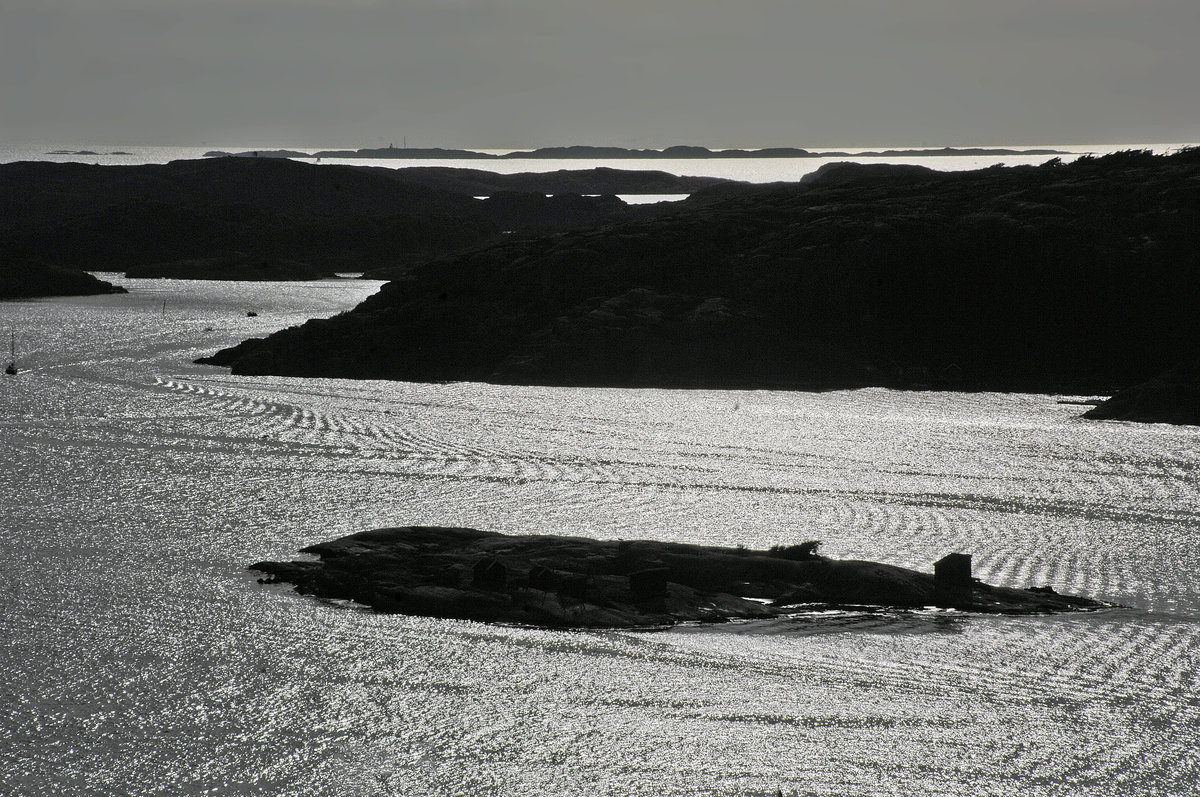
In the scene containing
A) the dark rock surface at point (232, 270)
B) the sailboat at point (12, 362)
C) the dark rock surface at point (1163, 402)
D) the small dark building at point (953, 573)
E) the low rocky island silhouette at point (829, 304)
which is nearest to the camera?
the small dark building at point (953, 573)

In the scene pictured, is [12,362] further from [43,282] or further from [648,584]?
[43,282]

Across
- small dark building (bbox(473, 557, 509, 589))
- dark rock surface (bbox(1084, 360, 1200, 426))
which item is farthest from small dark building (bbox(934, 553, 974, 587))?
dark rock surface (bbox(1084, 360, 1200, 426))

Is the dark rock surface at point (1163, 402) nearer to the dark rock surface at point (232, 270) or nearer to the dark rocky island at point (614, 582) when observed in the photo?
the dark rocky island at point (614, 582)

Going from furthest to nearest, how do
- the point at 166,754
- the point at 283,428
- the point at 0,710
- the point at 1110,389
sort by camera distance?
the point at 1110,389, the point at 283,428, the point at 0,710, the point at 166,754

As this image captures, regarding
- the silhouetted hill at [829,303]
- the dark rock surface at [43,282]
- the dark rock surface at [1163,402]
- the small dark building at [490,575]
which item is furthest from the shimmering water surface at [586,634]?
the dark rock surface at [43,282]

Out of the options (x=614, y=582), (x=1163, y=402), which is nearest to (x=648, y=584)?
(x=614, y=582)

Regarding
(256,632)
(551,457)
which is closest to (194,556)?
(256,632)

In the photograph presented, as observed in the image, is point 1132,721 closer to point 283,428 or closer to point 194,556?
point 194,556
